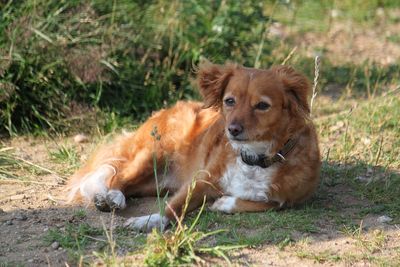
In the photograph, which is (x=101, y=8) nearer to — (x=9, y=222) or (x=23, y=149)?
(x=23, y=149)

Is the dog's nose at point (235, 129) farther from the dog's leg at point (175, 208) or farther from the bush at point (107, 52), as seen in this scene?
the bush at point (107, 52)

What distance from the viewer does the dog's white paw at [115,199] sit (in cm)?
523

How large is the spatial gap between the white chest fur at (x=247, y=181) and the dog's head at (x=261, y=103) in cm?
19

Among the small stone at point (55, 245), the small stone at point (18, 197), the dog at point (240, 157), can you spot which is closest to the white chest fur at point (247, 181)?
the dog at point (240, 157)

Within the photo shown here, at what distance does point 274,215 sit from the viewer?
4.93 m

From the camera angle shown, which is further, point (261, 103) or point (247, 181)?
point (247, 181)

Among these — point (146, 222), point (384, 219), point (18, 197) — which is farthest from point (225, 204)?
point (18, 197)

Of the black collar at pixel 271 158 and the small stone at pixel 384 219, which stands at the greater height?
the black collar at pixel 271 158

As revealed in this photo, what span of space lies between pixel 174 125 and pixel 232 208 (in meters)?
1.05

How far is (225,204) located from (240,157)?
1.08 ft

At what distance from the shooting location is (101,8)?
7.66 metres

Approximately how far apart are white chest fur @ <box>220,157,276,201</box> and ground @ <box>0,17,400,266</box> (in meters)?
0.19

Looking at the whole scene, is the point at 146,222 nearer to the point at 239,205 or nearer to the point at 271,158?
the point at 239,205

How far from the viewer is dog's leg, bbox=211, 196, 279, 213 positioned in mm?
5043
